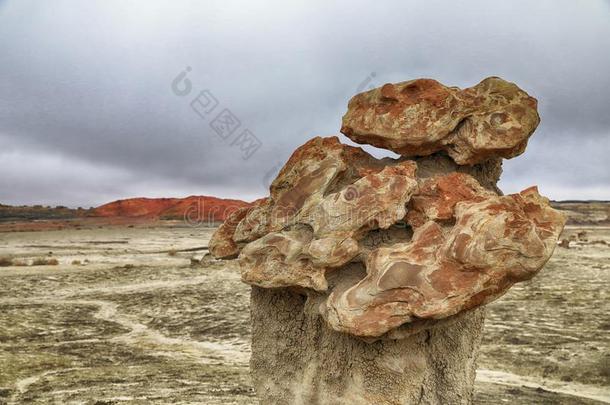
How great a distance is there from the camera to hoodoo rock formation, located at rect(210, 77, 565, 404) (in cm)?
465

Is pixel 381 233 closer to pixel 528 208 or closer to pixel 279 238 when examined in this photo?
pixel 279 238

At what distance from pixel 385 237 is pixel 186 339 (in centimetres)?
979

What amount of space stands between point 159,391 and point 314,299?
4.62 m

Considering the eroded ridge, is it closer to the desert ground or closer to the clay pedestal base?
the clay pedestal base

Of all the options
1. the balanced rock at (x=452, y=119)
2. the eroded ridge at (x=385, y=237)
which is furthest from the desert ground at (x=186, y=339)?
the balanced rock at (x=452, y=119)

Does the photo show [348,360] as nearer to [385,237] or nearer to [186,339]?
[385,237]

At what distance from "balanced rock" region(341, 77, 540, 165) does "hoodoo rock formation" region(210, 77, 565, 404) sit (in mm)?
12

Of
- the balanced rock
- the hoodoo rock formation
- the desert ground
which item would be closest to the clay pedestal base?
the hoodoo rock formation

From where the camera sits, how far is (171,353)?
41.7ft

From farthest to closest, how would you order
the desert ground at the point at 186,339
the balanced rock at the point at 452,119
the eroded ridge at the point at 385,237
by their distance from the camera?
1. the desert ground at the point at 186,339
2. the balanced rock at the point at 452,119
3. the eroded ridge at the point at 385,237

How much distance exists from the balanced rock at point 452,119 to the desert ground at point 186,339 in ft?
14.8

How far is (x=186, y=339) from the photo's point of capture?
1424 centimetres

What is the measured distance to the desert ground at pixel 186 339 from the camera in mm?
9336

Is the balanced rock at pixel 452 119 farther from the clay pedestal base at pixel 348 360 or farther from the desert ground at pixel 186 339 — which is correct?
the desert ground at pixel 186 339
